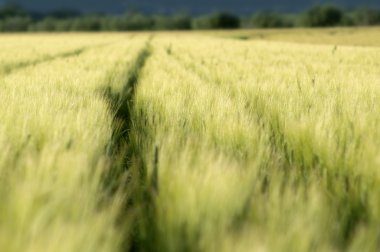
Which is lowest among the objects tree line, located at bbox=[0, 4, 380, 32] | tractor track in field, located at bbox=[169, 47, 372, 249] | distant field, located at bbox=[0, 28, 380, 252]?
tree line, located at bbox=[0, 4, 380, 32]

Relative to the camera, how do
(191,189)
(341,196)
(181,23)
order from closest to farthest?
1. (191,189)
2. (341,196)
3. (181,23)

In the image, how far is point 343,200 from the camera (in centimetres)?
127

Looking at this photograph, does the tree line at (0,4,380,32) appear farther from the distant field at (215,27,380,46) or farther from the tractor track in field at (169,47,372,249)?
the tractor track in field at (169,47,372,249)

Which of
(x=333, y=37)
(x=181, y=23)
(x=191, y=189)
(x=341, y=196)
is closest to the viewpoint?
(x=191, y=189)

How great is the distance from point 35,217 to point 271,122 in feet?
5.32

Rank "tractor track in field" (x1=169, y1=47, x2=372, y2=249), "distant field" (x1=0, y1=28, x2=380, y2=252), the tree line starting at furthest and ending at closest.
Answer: the tree line, "tractor track in field" (x1=169, y1=47, x2=372, y2=249), "distant field" (x1=0, y1=28, x2=380, y2=252)

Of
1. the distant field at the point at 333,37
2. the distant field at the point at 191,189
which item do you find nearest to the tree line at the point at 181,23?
the distant field at the point at 333,37

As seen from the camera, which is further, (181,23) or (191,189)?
(181,23)

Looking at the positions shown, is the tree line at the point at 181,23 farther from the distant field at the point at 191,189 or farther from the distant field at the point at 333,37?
the distant field at the point at 191,189

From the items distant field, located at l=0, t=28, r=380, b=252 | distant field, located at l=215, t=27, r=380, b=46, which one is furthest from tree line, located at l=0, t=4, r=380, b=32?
distant field, located at l=0, t=28, r=380, b=252

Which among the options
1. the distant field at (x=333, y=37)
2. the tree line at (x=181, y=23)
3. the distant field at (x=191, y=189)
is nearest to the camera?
the distant field at (x=191, y=189)

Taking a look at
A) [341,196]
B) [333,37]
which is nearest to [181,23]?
[333,37]

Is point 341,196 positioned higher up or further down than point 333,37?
higher up

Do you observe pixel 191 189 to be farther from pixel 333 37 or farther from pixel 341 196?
pixel 333 37
